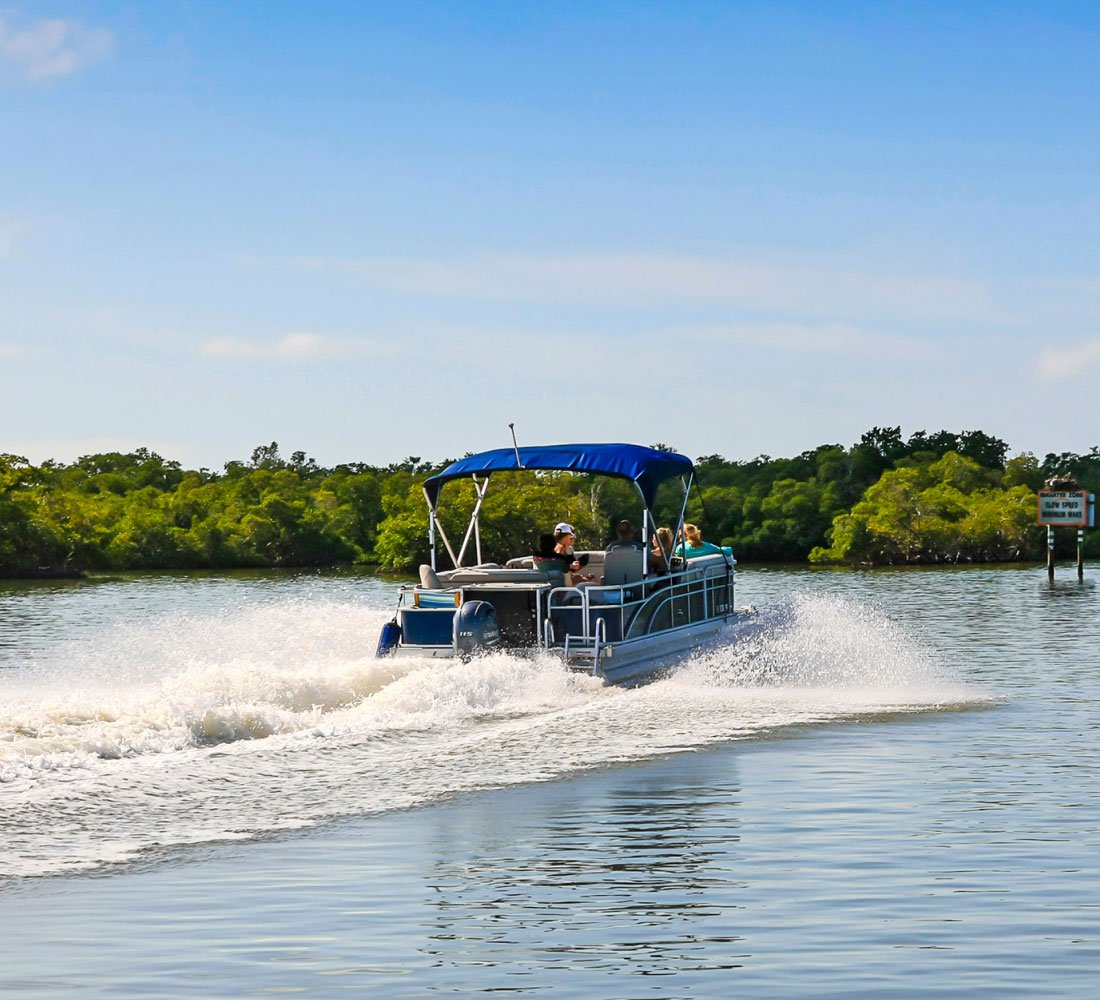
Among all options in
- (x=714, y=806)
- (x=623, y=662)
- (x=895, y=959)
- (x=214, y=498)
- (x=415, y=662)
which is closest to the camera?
(x=895, y=959)

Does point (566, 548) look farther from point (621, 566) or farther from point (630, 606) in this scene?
point (630, 606)

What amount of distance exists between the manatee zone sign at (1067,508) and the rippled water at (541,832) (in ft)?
149

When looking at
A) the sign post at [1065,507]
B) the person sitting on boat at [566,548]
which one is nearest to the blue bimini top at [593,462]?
the person sitting on boat at [566,548]

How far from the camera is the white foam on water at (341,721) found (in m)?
10.3

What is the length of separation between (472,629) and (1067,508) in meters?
51.0

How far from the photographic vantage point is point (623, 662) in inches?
689

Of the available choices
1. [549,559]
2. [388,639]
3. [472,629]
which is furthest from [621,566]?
[388,639]

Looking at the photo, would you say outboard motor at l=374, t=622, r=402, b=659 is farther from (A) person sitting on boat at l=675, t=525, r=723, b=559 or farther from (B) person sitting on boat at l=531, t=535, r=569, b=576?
(A) person sitting on boat at l=675, t=525, r=723, b=559

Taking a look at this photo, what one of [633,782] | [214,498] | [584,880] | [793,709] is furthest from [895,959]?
[214,498]

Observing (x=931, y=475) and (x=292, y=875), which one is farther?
(x=931, y=475)

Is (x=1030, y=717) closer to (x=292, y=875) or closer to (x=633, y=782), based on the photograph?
(x=633, y=782)

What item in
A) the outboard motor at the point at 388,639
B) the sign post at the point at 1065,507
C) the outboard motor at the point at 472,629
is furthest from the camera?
the sign post at the point at 1065,507

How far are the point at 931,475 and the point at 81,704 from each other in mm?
98302

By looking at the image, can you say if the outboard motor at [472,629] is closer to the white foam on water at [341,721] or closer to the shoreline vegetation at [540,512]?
the white foam on water at [341,721]
